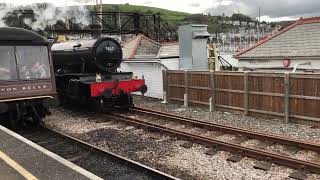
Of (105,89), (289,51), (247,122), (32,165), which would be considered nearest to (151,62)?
(105,89)

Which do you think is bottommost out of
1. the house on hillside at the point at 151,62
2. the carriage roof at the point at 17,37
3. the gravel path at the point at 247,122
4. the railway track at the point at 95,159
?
the gravel path at the point at 247,122

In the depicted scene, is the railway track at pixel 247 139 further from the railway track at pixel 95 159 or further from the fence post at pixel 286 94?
the fence post at pixel 286 94

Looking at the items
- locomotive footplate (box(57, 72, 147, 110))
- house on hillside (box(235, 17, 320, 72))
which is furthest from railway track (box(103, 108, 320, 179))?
house on hillside (box(235, 17, 320, 72))

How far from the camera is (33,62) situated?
1256cm

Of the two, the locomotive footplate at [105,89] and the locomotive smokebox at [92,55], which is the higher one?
the locomotive smokebox at [92,55]

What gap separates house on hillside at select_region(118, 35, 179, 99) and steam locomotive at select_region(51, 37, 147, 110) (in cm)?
314

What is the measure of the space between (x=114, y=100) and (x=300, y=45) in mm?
7573

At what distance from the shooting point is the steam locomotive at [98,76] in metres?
15.2

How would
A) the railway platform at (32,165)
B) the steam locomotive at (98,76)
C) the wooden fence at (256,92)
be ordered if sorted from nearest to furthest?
the railway platform at (32,165) < the wooden fence at (256,92) < the steam locomotive at (98,76)

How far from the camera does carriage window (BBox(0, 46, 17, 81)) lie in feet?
39.1

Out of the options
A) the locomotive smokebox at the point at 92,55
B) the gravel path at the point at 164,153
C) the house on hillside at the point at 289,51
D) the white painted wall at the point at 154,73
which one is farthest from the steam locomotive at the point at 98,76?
the house on hillside at the point at 289,51

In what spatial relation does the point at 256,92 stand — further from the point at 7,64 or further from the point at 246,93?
the point at 7,64

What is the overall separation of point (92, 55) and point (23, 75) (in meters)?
3.53

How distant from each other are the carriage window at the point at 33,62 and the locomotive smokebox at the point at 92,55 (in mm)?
2808
